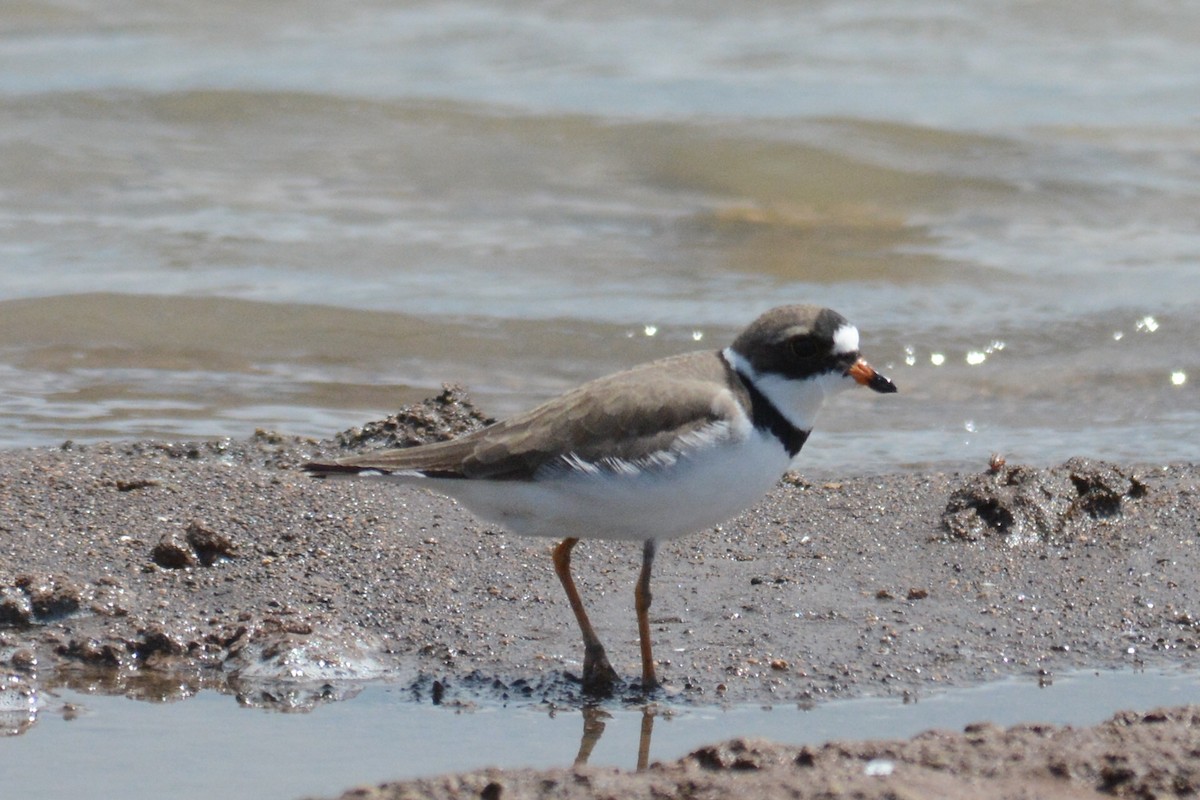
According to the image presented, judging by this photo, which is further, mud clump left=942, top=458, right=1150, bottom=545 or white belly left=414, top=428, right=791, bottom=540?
mud clump left=942, top=458, right=1150, bottom=545

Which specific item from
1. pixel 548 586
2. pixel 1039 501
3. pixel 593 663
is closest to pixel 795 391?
pixel 593 663

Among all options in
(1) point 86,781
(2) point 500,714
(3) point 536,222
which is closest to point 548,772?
(2) point 500,714

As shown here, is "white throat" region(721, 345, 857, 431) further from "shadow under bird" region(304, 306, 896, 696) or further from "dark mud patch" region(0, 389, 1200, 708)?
"dark mud patch" region(0, 389, 1200, 708)

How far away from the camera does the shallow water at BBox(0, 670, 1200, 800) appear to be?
11.8ft

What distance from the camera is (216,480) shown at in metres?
5.51

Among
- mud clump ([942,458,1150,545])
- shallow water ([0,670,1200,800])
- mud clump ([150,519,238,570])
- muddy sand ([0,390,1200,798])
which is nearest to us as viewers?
shallow water ([0,670,1200,800])

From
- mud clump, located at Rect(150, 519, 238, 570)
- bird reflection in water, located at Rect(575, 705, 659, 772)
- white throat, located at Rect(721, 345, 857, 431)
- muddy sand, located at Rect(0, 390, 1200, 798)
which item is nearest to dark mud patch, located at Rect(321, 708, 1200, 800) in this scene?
muddy sand, located at Rect(0, 390, 1200, 798)

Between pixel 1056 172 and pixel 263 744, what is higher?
pixel 1056 172

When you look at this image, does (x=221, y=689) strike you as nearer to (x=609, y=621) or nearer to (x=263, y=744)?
(x=263, y=744)

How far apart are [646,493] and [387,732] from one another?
0.91 meters

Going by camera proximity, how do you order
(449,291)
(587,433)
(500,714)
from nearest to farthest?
(500,714) → (587,433) → (449,291)

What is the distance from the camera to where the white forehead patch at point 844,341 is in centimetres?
443

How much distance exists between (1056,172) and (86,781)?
903 centimetres

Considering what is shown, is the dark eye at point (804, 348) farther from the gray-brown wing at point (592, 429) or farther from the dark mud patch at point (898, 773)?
the dark mud patch at point (898, 773)
